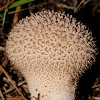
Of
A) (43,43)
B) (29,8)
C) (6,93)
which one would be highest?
(29,8)

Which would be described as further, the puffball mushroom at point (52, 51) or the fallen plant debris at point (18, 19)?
the fallen plant debris at point (18, 19)

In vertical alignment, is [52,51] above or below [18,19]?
below

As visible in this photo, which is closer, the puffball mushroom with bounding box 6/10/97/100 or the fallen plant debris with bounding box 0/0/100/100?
the puffball mushroom with bounding box 6/10/97/100

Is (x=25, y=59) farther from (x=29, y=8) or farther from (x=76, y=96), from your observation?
(x=29, y=8)

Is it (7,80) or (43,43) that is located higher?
(43,43)

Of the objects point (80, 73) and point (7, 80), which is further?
point (7, 80)

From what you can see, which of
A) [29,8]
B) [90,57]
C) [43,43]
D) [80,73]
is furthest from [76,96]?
[29,8]

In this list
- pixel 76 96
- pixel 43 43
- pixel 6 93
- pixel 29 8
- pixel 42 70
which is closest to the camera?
pixel 43 43

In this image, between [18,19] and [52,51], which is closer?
[52,51]
